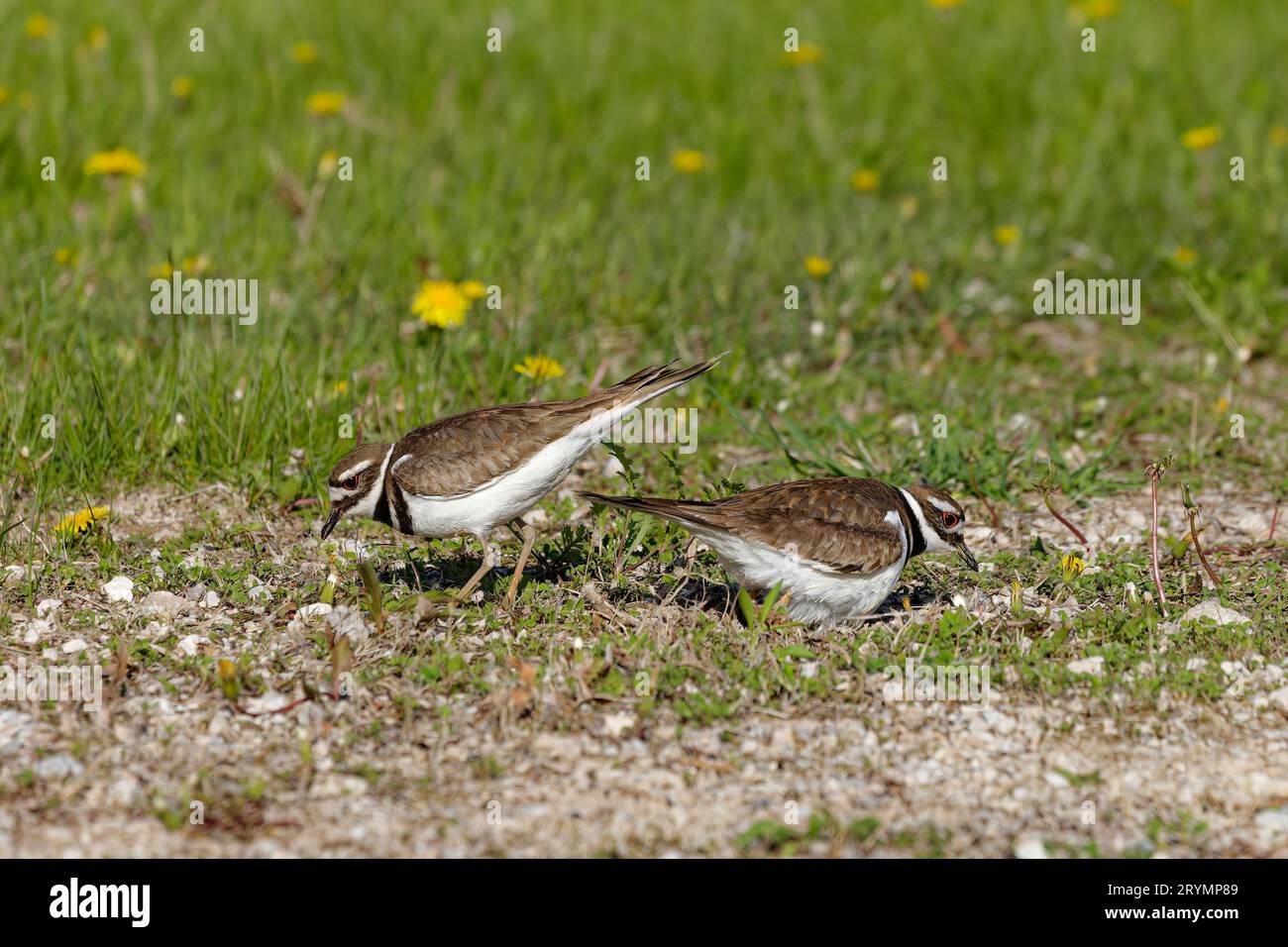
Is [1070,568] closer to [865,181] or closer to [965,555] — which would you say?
[965,555]

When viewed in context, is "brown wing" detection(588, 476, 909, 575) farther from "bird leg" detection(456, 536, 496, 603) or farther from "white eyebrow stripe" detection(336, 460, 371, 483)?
"white eyebrow stripe" detection(336, 460, 371, 483)

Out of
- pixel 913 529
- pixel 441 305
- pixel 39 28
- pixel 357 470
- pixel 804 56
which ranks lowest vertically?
pixel 913 529

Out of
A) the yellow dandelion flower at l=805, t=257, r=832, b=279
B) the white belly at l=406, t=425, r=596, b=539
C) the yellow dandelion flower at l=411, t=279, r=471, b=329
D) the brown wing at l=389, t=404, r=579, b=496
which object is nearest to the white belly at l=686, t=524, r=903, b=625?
the white belly at l=406, t=425, r=596, b=539

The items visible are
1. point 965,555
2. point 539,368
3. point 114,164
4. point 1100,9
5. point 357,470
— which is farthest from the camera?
point 1100,9

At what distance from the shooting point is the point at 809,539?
5.74 meters

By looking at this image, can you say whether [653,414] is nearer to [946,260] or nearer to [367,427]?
[367,427]

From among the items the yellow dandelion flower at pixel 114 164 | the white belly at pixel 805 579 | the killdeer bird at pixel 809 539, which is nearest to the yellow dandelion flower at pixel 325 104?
the yellow dandelion flower at pixel 114 164

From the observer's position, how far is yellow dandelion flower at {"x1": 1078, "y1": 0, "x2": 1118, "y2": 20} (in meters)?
12.5

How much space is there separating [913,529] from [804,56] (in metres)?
6.32

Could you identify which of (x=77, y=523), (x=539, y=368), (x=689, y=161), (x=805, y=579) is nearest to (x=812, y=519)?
(x=805, y=579)

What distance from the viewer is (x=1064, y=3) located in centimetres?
1355

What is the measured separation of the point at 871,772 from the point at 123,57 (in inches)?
360

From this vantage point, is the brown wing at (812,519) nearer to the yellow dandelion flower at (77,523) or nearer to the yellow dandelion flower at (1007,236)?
the yellow dandelion flower at (77,523)

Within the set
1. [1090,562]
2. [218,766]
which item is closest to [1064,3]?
[1090,562]
